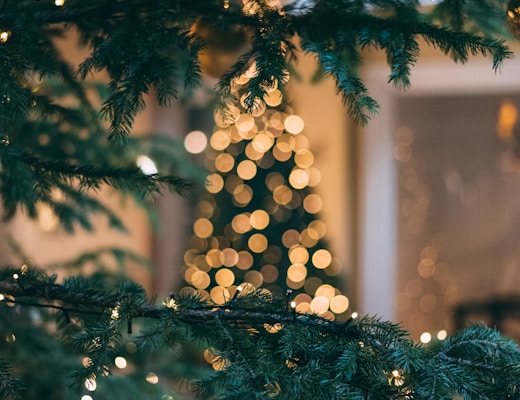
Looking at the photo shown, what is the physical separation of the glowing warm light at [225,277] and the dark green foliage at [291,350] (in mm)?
2849

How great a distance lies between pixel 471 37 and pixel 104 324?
570mm

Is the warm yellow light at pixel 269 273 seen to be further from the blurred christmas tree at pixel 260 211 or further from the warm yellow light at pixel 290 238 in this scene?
the warm yellow light at pixel 290 238

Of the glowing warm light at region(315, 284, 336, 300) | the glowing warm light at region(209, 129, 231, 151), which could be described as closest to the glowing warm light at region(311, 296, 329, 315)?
the glowing warm light at region(315, 284, 336, 300)

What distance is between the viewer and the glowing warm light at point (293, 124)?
3.92 m

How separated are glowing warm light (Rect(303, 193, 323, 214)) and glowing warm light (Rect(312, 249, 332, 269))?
22 cm

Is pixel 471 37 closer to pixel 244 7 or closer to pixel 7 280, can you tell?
pixel 244 7

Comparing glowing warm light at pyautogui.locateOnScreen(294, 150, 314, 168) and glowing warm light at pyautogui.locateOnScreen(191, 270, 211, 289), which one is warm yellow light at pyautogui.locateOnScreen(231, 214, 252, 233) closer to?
glowing warm light at pyautogui.locateOnScreen(191, 270, 211, 289)

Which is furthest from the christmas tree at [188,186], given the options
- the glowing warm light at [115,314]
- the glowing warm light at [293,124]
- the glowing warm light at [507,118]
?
the glowing warm light at [293,124]

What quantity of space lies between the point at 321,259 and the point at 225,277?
20.1 inches

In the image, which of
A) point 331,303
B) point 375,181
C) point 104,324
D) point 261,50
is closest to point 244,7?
point 261,50

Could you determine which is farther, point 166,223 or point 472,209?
point 472,209

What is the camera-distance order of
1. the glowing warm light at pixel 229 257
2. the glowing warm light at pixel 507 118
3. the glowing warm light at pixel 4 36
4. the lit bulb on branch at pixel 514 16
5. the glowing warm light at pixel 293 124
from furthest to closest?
the glowing warm light at pixel 293 124, the glowing warm light at pixel 229 257, the glowing warm light at pixel 507 118, the lit bulb on branch at pixel 514 16, the glowing warm light at pixel 4 36

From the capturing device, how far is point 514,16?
108 cm

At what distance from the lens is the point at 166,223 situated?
15.6 feet
